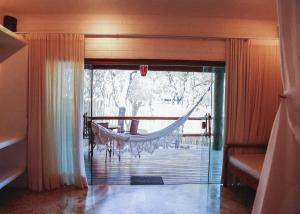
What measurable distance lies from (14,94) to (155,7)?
181 cm

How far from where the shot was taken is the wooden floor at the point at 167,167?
10.1 ft

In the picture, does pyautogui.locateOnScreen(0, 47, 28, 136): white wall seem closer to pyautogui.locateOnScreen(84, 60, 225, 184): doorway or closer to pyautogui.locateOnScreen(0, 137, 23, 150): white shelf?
pyautogui.locateOnScreen(0, 137, 23, 150): white shelf

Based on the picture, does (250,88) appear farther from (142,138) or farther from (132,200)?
(132,200)

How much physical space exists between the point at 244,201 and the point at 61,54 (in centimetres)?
252

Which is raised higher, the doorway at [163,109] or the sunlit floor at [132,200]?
the doorway at [163,109]

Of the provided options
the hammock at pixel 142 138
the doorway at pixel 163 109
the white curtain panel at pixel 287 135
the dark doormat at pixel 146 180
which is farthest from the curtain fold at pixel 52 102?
the white curtain panel at pixel 287 135

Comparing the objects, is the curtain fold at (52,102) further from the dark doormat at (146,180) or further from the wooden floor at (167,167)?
the dark doormat at (146,180)

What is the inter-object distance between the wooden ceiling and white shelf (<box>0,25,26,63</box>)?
37cm

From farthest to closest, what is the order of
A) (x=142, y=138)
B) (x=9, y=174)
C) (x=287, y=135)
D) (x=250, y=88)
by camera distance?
(x=142, y=138), (x=250, y=88), (x=9, y=174), (x=287, y=135)

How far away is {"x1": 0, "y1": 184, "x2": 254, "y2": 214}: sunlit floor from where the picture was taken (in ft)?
7.48

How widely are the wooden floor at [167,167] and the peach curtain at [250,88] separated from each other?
45 centimetres

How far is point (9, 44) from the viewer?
2543 mm

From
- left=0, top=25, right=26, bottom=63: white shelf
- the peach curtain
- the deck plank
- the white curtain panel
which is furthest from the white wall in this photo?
the white curtain panel

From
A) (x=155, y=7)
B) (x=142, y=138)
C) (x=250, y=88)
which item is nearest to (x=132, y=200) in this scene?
(x=142, y=138)
